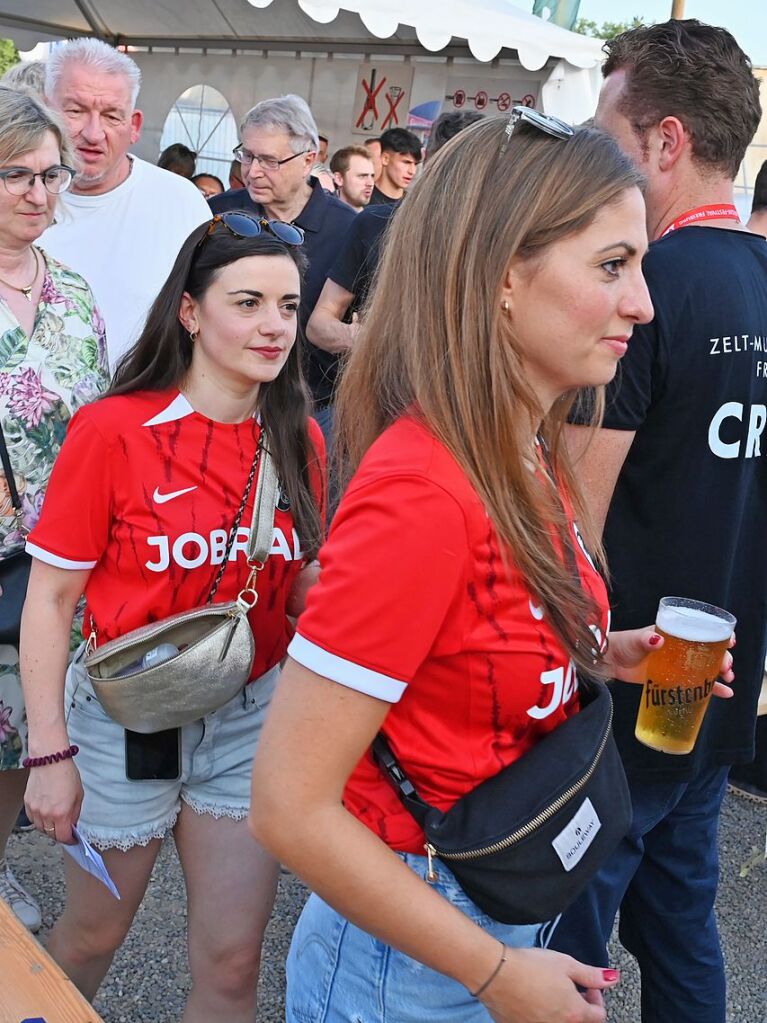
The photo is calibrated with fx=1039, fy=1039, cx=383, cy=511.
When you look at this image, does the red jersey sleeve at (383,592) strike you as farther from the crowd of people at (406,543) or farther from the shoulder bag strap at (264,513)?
the shoulder bag strap at (264,513)

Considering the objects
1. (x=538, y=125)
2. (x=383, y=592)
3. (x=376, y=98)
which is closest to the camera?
(x=383, y=592)

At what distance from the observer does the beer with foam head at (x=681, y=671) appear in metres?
1.62

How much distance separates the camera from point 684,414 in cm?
194

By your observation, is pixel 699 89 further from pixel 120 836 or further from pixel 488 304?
pixel 120 836

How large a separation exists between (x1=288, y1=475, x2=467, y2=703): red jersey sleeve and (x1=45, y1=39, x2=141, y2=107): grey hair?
2.96 meters

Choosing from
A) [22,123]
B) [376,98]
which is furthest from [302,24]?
[22,123]

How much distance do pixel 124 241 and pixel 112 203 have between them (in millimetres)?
150

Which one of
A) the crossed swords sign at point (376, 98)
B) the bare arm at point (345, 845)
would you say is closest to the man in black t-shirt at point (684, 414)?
the bare arm at point (345, 845)

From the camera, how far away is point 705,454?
6.42ft

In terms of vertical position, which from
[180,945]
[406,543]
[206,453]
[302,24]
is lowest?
[180,945]

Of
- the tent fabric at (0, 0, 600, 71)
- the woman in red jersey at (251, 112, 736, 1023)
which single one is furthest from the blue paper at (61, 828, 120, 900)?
the tent fabric at (0, 0, 600, 71)

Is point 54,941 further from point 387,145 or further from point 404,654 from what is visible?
point 387,145

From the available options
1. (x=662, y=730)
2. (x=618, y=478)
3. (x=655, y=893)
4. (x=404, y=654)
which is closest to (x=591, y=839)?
(x=404, y=654)

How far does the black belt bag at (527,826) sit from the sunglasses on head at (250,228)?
53.2 inches
